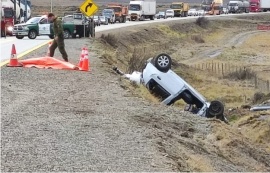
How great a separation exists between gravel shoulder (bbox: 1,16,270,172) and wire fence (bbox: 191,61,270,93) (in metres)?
17.9

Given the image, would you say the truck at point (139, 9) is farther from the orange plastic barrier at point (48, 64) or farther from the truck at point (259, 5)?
the orange plastic barrier at point (48, 64)

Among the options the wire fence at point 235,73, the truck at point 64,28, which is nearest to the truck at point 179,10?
the wire fence at point 235,73

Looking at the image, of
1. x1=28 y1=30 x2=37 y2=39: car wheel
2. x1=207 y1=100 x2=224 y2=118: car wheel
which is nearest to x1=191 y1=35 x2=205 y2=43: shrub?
x1=28 y1=30 x2=37 y2=39: car wheel

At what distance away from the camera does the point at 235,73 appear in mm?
39406

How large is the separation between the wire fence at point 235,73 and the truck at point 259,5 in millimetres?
83496

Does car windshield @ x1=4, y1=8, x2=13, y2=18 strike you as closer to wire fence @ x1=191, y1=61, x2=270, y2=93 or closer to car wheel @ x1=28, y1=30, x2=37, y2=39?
car wheel @ x1=28, y1=30, x2=37, y2=39

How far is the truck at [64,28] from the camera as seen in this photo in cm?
4297

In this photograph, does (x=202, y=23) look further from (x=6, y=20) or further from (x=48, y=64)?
(x=48, y=64)

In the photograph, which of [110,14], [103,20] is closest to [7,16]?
[103,20]

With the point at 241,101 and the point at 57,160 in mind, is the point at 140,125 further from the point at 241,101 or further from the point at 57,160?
the point at 241,101

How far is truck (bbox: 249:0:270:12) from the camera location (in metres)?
128

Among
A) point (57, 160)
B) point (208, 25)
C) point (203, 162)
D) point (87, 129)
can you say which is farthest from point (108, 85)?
point (208, 25)

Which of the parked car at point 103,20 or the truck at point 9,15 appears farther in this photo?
the parked car at point 103,20

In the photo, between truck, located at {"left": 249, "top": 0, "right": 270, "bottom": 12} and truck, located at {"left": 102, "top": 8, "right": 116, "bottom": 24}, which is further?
truck, located at {"left": 249, "top": 0, "right": 270, "bottom": 12}
